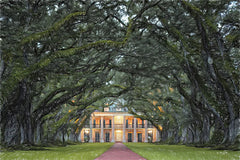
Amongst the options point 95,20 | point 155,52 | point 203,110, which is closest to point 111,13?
point 95,20

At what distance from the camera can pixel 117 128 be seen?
7306 centimetres

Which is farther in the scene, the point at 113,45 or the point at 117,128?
the point at 117,128

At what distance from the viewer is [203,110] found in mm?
19688

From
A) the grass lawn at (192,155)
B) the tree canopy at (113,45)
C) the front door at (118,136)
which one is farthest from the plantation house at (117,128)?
the grass lawn at (192,155)

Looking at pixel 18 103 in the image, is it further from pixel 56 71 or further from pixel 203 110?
pixel 203 110

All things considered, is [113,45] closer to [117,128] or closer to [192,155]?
[192,155]

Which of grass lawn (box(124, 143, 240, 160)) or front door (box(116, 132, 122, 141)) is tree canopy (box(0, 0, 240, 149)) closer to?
grass lawn (box(124, 143, 240, 160))

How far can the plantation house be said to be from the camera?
70.7m

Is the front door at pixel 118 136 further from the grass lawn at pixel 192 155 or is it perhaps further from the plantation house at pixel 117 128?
the grass lawn at pixel 192 155

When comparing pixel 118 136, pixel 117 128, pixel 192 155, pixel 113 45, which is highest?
pixel 113 45

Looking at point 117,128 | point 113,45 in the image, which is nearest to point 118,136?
point 117,128

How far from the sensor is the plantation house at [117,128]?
232 ft

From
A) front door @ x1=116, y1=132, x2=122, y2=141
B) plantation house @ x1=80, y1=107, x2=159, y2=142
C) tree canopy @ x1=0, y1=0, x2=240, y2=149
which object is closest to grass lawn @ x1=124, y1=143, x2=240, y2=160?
tree canopy @ x1=0, y1=0, x2=240, y2=149

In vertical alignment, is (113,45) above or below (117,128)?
above
